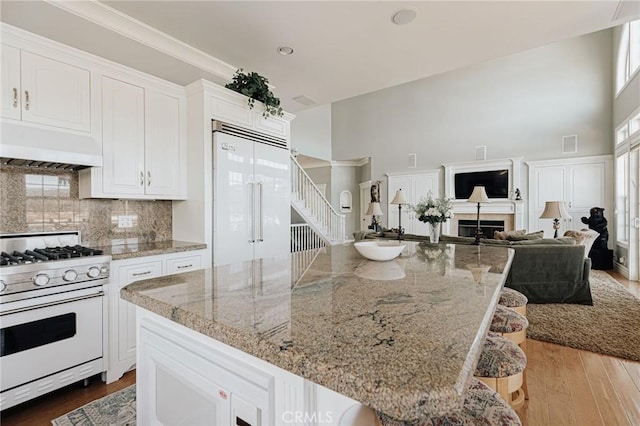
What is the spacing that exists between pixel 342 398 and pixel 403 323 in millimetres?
226

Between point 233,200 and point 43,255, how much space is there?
142cm

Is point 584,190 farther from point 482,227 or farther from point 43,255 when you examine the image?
point 43,255

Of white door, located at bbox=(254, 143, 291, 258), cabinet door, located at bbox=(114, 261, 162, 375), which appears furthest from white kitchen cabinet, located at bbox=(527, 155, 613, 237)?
cabinet door, located at bbox=(114, 261, 162, 375)

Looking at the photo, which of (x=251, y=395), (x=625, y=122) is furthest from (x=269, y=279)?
(x=625, y=122)

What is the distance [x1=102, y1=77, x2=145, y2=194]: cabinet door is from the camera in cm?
251

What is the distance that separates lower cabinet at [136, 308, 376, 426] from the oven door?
128cm

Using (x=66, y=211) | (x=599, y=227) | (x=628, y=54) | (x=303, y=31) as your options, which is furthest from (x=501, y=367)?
(x=628, y=54)

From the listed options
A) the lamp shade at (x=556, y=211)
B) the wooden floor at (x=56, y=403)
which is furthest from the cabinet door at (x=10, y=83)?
the lamp shade at (x=556, y=211)

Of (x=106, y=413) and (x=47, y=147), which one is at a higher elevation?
(x=47, y=147)

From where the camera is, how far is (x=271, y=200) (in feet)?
11.0

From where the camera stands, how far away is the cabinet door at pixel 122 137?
8.24 feet

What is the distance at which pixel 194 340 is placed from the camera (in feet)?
2.83

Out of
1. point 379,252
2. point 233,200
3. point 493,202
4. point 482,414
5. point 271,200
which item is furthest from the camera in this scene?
point 493,202

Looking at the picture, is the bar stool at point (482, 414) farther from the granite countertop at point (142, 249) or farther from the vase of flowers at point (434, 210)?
the granite countertop at point (142, 249)
